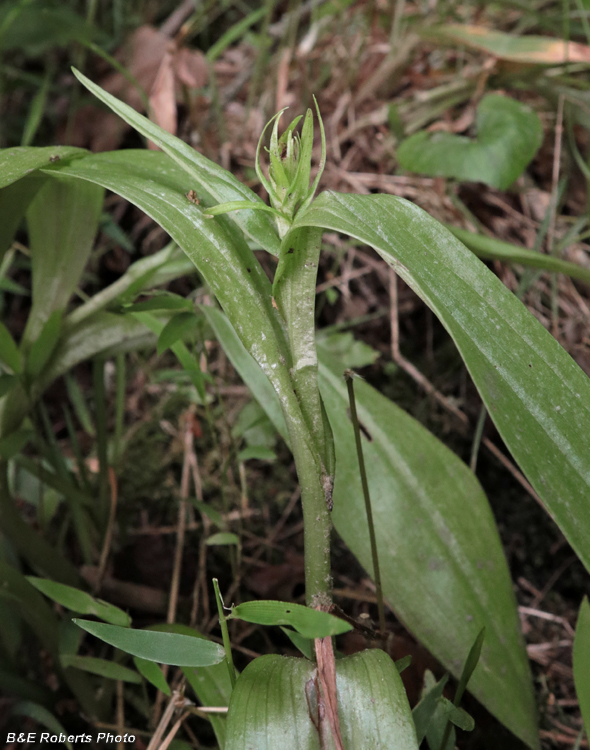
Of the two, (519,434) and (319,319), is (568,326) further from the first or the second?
(519,434)

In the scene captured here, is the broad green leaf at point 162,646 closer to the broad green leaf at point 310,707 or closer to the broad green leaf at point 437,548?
the broad green leaf at point 310,707

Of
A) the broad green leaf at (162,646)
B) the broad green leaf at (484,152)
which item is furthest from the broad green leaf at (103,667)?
the broad green leaf at (484,152)

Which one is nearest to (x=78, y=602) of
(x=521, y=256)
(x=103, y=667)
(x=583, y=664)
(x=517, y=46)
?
(x=103, y=667)

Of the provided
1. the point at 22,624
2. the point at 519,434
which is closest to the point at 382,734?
the point at 519,434

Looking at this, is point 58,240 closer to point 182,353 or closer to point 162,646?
point 182,353

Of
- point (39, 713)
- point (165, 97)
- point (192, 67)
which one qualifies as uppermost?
point (192, 67)

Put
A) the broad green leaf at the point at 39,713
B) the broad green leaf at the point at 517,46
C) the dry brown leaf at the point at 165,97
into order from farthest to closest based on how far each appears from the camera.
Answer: the dry brown leaf at the point at 165,97
the broad green leaf at the point at 517,46
the broad green leaf at the point at 39,713

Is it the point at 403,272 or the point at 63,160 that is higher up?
the point at 63,160
